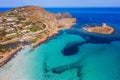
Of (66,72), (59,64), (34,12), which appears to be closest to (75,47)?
(59,64)

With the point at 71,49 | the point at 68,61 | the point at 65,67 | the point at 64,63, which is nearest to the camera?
the point at 65,67

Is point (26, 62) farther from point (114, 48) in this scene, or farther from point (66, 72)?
point (114, 48)

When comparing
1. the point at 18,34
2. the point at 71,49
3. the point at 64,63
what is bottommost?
the point at 71,49

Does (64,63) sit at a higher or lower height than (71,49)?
higher

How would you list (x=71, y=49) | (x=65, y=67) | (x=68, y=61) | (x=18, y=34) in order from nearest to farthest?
(x=65, y=67) → (x=68, y=61) → (x=71, y=49) → (x=18, y=34)

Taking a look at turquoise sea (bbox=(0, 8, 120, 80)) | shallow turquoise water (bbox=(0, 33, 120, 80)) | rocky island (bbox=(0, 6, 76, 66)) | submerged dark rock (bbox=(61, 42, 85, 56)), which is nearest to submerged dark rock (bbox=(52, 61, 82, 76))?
turquoise sea (bbox=(0, 8, 120, 80))

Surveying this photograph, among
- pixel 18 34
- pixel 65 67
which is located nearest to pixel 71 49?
pixel 65 67

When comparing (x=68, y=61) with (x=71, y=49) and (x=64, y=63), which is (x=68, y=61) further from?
(x=71, y=49)

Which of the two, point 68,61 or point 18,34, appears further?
point 18,34

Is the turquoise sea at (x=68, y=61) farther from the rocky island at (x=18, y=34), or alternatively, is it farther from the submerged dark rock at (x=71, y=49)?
the rocky island at (x=18, y=34)
